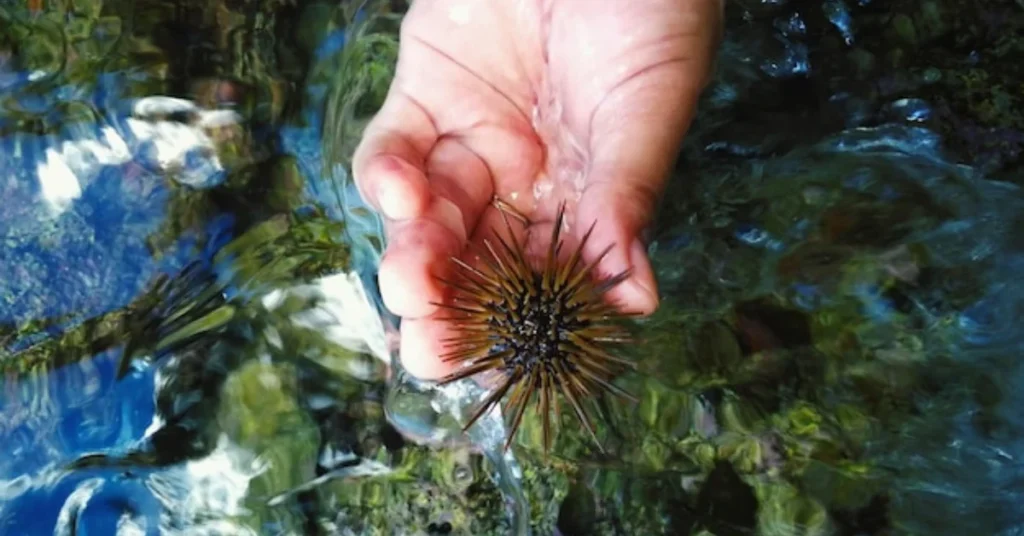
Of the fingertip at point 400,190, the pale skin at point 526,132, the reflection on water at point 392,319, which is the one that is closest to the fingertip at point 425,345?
the pale skin at point 526,132

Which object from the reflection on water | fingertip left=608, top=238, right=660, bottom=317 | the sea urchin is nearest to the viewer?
the sea urchin

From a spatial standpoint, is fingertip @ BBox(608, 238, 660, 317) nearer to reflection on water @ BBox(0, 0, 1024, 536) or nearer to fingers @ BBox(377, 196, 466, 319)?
fingers @ BBox(377, 196, 466, 319)

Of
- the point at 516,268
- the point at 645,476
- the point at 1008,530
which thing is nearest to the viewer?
the point at 516,268

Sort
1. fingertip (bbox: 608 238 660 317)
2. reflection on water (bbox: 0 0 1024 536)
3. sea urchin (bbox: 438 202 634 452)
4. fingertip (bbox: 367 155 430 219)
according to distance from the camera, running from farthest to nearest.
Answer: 1. reflection on water (bbox: 0 0 1024 536)
2. fingertip (bbox: 367 155 430 219)
3. fingertip (bbox: 608 238 660 317)
4. sea urchin (bbox: 438 202 634 452)

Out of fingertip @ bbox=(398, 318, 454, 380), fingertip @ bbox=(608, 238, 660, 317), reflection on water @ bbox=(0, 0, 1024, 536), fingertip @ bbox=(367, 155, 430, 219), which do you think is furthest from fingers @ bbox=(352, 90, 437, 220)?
reflection on water @ bbox=(0, 0, 1024, 536)

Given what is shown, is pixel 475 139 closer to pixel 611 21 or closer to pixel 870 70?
pixel 611 21

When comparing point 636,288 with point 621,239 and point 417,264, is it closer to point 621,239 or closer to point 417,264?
point 621,239

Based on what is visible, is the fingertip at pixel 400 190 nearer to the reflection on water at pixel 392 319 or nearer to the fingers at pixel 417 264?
the fingers at pixel 417 264

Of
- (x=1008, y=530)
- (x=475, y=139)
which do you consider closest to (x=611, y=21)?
(x=475, y=139)
